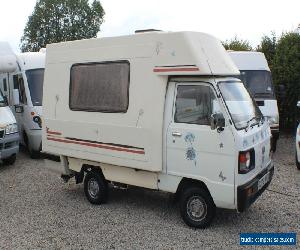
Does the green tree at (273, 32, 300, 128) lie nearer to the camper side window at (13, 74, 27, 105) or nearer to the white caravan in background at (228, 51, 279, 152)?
the white caravan in background at (228, 51, 279, 152)

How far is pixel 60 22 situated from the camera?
49.2 meters

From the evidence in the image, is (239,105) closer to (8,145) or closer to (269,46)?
(8,145)

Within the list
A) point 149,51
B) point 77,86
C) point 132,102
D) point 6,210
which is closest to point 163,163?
point 132,102

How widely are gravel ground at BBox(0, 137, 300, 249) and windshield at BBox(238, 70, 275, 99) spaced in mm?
3766

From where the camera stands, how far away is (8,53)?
35.5ft

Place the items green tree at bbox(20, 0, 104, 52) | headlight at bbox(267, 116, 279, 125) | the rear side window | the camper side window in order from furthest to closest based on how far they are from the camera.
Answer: green tree at bbox(20, 0, 104, 52) < the camper side window < headlight at bbox(267, 116, 279, 125) < the rear side window

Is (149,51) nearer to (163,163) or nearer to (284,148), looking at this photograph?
(163,163)

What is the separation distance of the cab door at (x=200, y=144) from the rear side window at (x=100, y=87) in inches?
36.7

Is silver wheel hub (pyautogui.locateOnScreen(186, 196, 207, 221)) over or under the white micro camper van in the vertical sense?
under

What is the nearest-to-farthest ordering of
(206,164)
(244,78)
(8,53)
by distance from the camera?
(206,164), (8,53), (244,78)

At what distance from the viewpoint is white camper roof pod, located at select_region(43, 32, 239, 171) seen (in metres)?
5.91

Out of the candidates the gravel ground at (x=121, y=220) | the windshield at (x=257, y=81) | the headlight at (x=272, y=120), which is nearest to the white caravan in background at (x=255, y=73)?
the windshield at (x=257, y=81)

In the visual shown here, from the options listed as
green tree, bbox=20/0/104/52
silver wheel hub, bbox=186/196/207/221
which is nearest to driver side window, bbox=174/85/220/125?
silver wheel hub, bbox=186/196/207/221

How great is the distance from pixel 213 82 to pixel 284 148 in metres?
7.33
